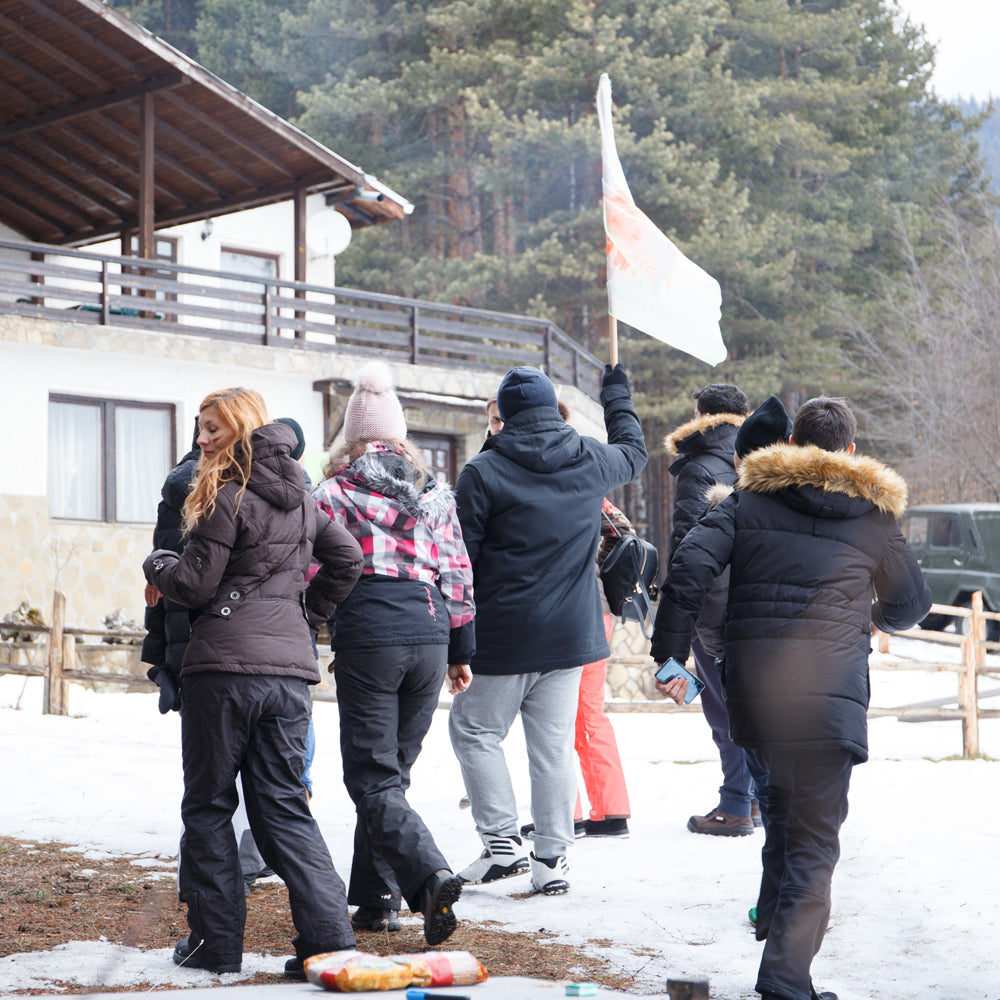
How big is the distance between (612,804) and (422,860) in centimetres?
206

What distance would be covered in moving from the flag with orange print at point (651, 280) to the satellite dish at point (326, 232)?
51.5ft

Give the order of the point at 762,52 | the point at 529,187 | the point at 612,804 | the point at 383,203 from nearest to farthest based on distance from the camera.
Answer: the point at 612,804 → the point at 383,203 → the point at 529,187 → the point at 762,52

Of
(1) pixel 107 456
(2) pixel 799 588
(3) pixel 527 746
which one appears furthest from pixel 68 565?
(2) pixel 799 588

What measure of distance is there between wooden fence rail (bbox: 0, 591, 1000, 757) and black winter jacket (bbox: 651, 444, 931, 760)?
16.8 ft

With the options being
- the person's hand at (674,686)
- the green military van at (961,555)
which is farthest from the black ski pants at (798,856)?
the green military van at (961,555)

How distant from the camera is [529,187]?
26578 mm

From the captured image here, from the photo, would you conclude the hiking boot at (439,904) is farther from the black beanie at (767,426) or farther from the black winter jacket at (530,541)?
the black beanie at (767,426)

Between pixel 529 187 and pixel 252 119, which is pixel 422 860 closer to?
pixel 252 119

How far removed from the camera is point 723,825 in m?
6.04

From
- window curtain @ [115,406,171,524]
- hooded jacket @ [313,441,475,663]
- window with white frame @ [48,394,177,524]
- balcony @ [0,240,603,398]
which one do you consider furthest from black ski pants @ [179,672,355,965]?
window curtain @ [115,406,171,524]

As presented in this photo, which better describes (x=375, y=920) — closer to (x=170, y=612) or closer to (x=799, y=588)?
(x=170, y=612)

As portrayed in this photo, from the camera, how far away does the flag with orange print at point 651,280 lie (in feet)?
19.5

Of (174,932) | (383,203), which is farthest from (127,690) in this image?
(383,203)

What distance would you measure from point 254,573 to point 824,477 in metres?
1.64
